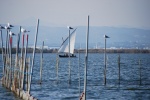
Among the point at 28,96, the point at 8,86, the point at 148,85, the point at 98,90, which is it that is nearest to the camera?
the point at 28,96

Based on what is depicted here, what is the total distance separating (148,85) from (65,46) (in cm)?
4763

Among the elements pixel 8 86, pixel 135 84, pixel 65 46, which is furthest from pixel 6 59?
pixel 65 46

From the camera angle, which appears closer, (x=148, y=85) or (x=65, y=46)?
(x=148, y=85)

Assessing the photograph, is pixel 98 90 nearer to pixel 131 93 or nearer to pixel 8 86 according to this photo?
pixel 131 93

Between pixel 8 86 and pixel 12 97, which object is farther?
pixel 8 86

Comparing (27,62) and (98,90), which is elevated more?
(27,62)

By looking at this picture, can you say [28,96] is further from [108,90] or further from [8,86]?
[108,90]

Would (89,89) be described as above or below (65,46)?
below

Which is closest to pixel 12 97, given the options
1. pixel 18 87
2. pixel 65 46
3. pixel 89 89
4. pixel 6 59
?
pixel 18 87

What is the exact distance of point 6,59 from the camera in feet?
161

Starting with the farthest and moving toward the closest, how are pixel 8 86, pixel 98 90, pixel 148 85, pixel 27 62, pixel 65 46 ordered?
pixel 65 46
pixel 148 85
pixel 98 90
pixel 8 86
pixel 27 62

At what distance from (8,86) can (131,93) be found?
13.3m

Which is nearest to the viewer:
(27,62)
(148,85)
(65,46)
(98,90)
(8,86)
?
(27,62)

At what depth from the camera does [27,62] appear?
132 feet
